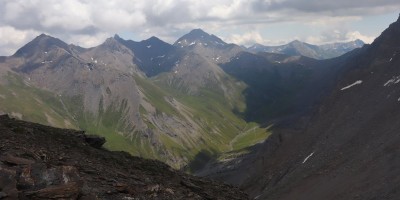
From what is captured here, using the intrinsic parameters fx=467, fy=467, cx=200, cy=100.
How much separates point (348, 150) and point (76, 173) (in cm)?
6546

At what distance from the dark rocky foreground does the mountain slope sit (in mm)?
21834

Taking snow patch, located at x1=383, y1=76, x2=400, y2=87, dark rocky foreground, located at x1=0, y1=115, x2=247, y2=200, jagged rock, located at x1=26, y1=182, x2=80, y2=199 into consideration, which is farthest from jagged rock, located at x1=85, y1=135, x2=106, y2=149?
snow patch, located at x1=383, y1=76, x2=400, y2=87

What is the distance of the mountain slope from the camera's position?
68.6 m

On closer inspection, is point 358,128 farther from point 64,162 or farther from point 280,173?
point 64,162

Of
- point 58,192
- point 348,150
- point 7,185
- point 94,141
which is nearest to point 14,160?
point 7,185

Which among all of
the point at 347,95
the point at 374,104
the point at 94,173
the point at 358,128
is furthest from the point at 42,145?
the point at 347,95

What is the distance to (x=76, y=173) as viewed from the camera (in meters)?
37.0

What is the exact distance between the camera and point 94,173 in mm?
41750

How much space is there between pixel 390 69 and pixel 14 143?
354 ft

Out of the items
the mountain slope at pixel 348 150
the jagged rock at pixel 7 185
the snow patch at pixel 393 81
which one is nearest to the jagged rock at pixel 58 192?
the jagged rock at pixel 7 185

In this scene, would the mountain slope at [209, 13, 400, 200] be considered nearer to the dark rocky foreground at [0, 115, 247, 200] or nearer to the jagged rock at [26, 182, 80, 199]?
the dark rocky foreground at [0, 115, 247, 200]

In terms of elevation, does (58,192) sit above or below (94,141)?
below

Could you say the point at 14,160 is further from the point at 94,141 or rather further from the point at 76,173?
the point at 94,141

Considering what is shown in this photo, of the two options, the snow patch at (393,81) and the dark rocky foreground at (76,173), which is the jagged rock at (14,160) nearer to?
Answer: the dark rocky foreground at (76,173)
